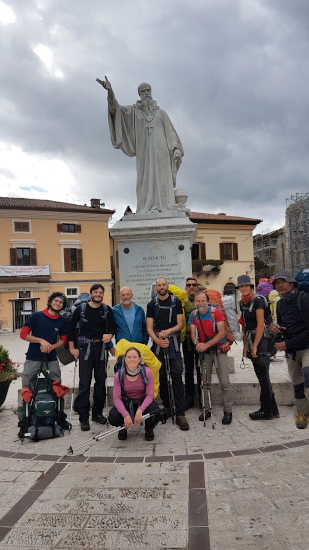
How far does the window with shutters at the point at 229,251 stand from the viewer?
35.4 meters

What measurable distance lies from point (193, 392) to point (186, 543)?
119 inches

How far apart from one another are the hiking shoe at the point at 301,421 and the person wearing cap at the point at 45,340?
9.09 ft

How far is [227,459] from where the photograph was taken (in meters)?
3.72

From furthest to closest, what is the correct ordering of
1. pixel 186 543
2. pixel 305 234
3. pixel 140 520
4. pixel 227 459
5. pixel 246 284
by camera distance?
pixel 305 234, pixel 246 284, pixel 227 459, pixel 140 520, pixel 186 543

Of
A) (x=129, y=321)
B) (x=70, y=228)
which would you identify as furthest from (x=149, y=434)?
(x=70, y=228)

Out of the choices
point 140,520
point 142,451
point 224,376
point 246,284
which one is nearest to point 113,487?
point 140,520

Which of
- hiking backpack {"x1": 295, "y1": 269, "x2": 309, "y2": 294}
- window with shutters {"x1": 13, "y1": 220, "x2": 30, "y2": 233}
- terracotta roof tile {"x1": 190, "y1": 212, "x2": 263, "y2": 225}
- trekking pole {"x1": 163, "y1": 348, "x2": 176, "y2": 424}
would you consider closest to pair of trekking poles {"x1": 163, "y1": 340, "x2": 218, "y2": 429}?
trekking pole {"x1": 163, "y1": 348, "x2": 176, "y2": 424}

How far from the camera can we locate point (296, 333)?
4281mm

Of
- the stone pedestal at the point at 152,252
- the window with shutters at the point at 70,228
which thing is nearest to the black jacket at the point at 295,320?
the stone pedestal at the point at 152,252

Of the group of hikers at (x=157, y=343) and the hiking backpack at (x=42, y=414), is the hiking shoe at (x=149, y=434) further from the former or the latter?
the hiking backpack at (x=42, y=414)

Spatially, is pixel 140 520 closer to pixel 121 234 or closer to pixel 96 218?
pixel 121 234

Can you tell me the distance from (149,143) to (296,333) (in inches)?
186

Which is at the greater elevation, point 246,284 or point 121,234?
point 121,234

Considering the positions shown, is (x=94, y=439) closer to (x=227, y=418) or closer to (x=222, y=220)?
(x=227, y=418)
